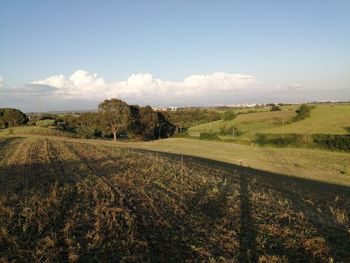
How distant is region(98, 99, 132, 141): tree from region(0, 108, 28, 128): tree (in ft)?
101

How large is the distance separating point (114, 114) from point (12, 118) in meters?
36.1

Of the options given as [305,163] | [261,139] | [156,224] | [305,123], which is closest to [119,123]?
[261,139]

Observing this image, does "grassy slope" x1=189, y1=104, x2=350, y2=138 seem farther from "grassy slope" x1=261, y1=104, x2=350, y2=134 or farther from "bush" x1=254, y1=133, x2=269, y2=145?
"bush" x1=254, y1=133, x2=269, y2=145

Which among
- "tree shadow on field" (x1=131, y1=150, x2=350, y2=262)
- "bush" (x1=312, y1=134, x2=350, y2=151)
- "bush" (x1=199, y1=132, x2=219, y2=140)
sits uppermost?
"tree shadow on field" (x1=131, y1=150, x2=350, y2=262)

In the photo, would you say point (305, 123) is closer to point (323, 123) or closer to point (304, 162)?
point (323, 123)

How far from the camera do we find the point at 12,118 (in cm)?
9625

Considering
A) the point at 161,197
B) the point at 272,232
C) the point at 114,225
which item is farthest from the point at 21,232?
the point at 272,232

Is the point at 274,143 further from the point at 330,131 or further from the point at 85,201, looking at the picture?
the point at 85,201

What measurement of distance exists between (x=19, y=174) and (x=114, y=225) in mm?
9409

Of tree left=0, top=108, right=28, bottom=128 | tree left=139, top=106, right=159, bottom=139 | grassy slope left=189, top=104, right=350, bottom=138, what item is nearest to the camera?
grassy slope left=189, top=104, right=350, bottom=138

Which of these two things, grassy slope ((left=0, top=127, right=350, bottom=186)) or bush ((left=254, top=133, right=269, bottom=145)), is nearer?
grassy slope ((left=0, top=127, right=350, bottom=186))

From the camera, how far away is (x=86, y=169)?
1775cm

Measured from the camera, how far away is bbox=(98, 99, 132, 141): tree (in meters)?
79.4

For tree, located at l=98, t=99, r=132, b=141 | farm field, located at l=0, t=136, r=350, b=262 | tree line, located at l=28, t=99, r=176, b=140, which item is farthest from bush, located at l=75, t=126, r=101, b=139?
farm field, located at l=0, t=136, r=350, b=262
